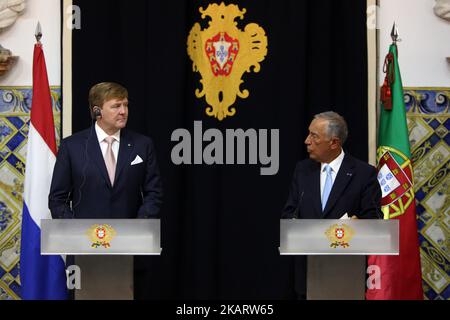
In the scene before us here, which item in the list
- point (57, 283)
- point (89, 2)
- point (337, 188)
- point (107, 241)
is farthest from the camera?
point (89, 2)

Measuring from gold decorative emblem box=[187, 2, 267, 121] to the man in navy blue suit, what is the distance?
42.8 inches

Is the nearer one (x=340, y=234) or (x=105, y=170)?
(x=340, y=234)

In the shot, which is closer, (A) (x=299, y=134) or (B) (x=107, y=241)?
(B) (x=107, y=241)

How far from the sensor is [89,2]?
16.1 feet

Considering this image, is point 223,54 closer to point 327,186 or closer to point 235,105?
point 235,105

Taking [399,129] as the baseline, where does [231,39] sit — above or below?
above

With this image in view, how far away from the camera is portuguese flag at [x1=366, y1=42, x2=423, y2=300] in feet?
15.6

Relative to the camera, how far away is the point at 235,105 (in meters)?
5.00

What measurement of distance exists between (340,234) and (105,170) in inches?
46.8

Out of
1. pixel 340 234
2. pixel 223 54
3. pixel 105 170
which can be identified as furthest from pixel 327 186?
pixel 223 54

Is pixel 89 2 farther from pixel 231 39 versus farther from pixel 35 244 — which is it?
pixel 35 244

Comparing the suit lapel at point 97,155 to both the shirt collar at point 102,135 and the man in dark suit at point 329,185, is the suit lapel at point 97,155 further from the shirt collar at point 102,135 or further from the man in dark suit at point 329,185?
the man in dark suit at point 329,185

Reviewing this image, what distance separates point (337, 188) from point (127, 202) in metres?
1.01

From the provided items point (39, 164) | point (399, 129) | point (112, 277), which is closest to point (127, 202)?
point (112, 277)
